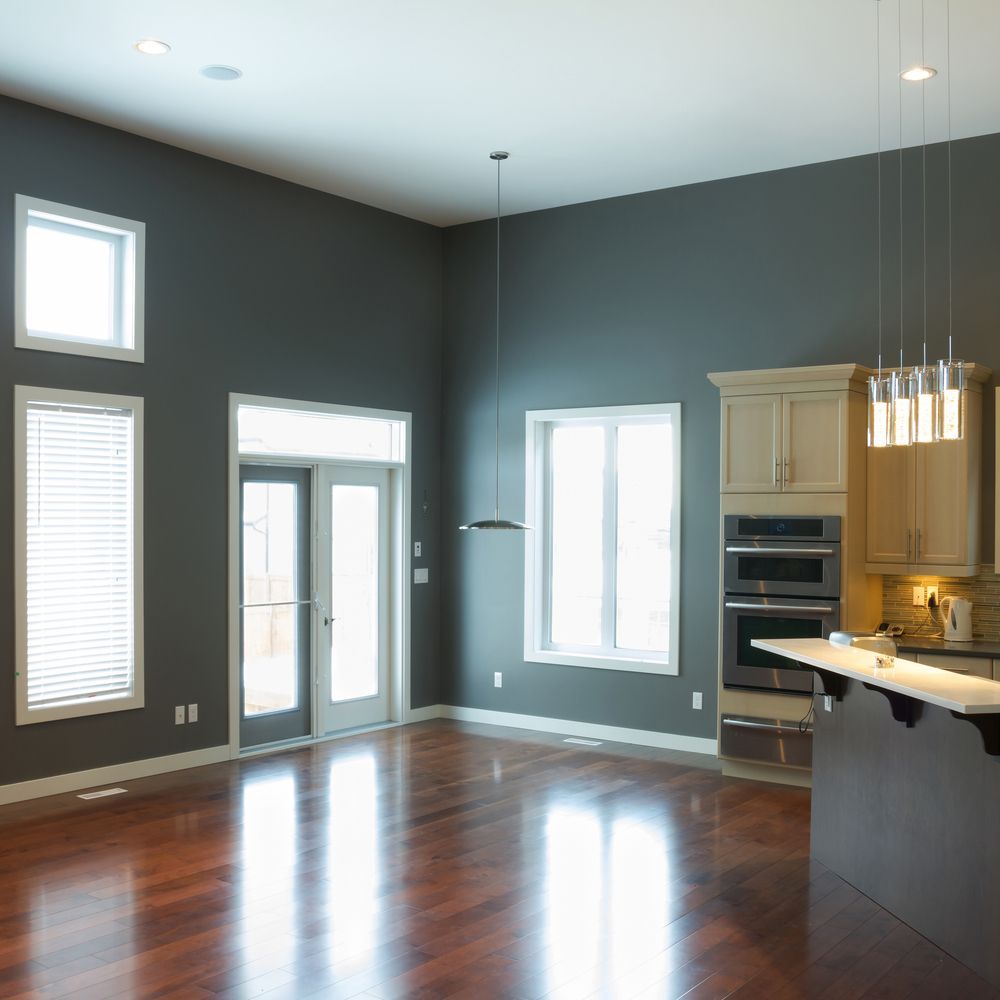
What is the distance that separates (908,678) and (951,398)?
1124 mm

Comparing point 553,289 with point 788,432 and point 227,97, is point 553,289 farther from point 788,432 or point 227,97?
point 227,97

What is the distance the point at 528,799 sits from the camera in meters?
6.08

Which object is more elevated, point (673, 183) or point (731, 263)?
point (673, 183)

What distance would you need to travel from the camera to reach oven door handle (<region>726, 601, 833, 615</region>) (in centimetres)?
626

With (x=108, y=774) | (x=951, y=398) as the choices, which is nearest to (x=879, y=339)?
(x=951, y=398)

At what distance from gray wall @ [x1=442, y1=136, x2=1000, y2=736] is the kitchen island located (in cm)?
219

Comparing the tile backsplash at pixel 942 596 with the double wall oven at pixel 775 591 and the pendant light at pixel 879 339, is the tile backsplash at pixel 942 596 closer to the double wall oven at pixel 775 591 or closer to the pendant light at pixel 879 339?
the double wall oven at pixel 775 591

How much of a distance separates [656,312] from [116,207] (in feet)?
11.7

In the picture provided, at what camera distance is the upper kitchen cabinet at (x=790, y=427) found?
623 cm

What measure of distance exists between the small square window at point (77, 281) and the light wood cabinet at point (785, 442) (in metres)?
3.60

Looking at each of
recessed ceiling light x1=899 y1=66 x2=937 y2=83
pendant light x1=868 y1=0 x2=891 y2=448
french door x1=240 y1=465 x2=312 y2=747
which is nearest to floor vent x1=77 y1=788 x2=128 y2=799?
french door x1=240 y1=465 x2=312 y2=747

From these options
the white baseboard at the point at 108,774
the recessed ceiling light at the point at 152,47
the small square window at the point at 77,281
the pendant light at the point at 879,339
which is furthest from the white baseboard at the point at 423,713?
the recessed ceiling light at the point at 152,47

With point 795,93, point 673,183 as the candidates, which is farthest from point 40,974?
point 673,183

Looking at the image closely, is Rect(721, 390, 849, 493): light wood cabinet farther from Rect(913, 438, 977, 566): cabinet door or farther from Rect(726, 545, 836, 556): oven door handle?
Rect(913, 438, 977, 566): cabinet door
